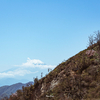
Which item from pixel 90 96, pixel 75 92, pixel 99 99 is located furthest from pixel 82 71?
pixel 99 99

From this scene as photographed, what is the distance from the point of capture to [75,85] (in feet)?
28.6

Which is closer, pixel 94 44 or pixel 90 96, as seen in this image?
pixel 90 96

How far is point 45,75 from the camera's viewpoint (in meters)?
13.2

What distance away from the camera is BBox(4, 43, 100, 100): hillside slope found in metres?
8.05

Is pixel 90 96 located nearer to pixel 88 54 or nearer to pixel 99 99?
pixel 99 99

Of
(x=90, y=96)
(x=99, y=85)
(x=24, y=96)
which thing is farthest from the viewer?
(x=24, y=96)

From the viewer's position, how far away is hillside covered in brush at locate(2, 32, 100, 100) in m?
8.04

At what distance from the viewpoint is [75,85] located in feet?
28.6

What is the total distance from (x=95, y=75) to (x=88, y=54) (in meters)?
3.13

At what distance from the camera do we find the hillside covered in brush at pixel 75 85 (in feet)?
26.4

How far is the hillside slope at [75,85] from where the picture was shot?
8046 mm

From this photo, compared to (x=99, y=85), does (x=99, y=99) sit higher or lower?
lower

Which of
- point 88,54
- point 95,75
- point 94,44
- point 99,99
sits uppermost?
point 94,44

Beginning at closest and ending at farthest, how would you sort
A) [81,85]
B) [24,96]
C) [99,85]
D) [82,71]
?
1. [99,85]
2. [81,85]
3. [82,71]
4. [24,96]
